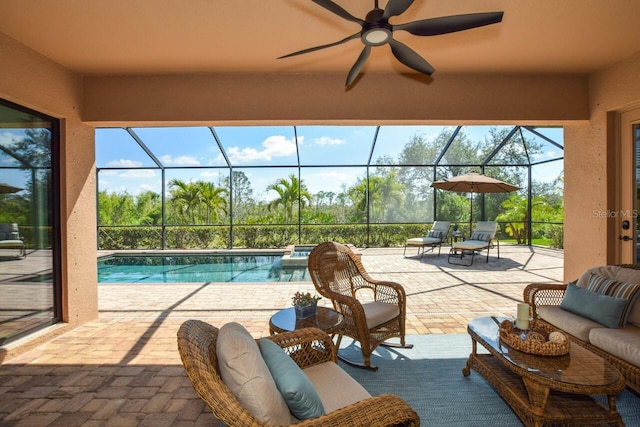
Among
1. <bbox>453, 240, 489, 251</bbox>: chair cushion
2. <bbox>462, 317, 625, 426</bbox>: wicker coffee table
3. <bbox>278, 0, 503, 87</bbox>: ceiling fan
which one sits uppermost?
<bbox>278, 0, 503, 87</bbox>: ceiling fan

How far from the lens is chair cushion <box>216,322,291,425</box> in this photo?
4.07 feet

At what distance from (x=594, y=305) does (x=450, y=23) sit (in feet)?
7.68

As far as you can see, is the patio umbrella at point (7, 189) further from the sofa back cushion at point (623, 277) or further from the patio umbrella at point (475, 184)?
the patio umbrella at point (475, 184)

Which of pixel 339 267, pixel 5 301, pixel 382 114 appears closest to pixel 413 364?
pixel 339 267

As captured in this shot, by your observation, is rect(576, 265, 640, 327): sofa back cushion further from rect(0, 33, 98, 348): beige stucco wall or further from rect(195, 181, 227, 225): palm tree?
rect(195, 181, 227, 225): palm tree

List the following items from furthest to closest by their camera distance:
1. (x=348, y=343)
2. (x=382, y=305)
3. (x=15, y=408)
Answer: (x=348, y=343), (x=382, y=305), (x=15, y=408)

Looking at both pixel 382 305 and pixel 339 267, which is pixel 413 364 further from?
pixel 339 267

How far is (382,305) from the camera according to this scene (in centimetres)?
304

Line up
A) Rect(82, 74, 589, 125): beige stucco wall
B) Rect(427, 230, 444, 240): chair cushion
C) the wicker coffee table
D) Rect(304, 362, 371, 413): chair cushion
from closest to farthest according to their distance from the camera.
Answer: Rect(304, 362, 371, 413): chair cushion < the wicker coffee table < Rect(82, 74, 589, 125): beige stucco wall < Rect(427, 230, 444, 240): chair cushion

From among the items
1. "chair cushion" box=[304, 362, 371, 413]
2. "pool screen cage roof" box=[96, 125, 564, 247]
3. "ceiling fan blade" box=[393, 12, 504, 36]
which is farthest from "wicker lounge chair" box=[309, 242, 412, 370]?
"pool screen cage roof" box=[96, 125, 564, 247]

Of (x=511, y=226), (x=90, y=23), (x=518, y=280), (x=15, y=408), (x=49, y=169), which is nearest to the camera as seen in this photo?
(x=15, y=408)

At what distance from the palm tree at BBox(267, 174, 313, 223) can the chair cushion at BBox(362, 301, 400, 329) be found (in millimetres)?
7037

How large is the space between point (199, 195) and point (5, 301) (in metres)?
7.38

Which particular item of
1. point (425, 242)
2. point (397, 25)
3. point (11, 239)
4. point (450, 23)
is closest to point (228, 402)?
point (397, 25)
